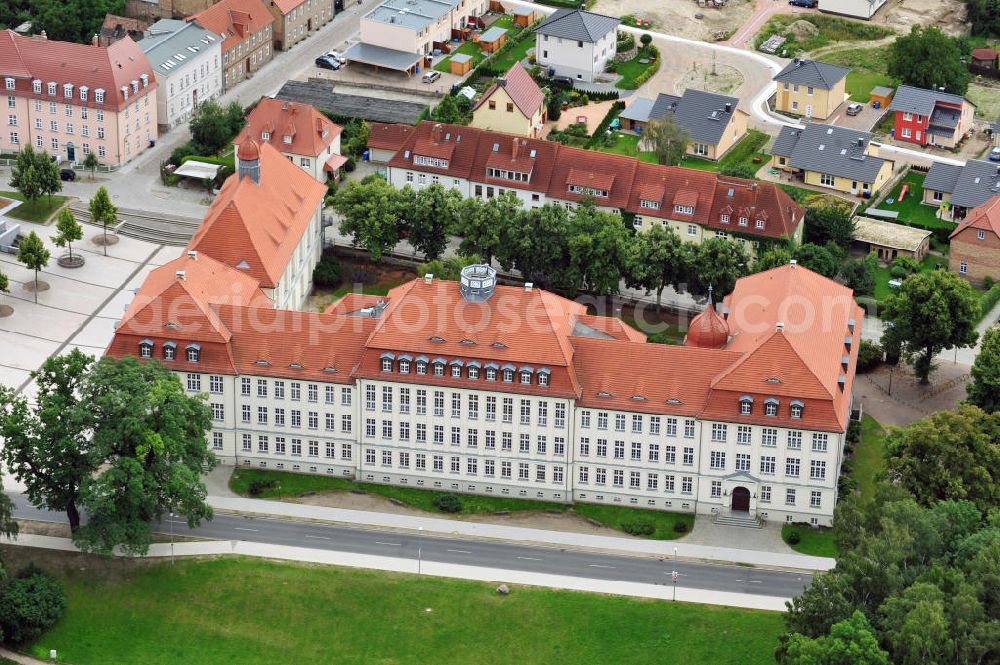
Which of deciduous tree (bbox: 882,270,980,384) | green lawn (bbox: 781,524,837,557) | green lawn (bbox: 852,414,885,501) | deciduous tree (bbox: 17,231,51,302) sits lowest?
green lawn (bbox: 781,524,837,557)

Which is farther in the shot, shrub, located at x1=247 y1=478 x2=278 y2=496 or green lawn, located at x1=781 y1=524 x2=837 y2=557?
shrub, located at x1=247 y1=478 x2=278 y2=496

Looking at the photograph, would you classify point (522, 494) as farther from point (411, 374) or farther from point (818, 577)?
point (818, 577)

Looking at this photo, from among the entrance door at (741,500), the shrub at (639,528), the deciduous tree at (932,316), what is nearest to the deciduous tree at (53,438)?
the shrub at (639,528)

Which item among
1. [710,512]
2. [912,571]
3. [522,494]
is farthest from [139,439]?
[912,571]

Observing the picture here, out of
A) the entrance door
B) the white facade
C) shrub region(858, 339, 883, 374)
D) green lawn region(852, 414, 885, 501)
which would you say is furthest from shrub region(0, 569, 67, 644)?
shrub region(858, 339, 883, 374)

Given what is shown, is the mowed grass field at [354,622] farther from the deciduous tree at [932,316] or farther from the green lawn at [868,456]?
the deciduous tree at [932,316]

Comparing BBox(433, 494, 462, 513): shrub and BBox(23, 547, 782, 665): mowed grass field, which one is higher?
BBox(433, 494, 462, 513): shrub

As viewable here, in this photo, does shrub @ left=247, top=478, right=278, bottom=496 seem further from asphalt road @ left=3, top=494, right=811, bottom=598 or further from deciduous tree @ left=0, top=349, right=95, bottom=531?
deciduous tree @ left=0, top=349, right=95, bottom=531
